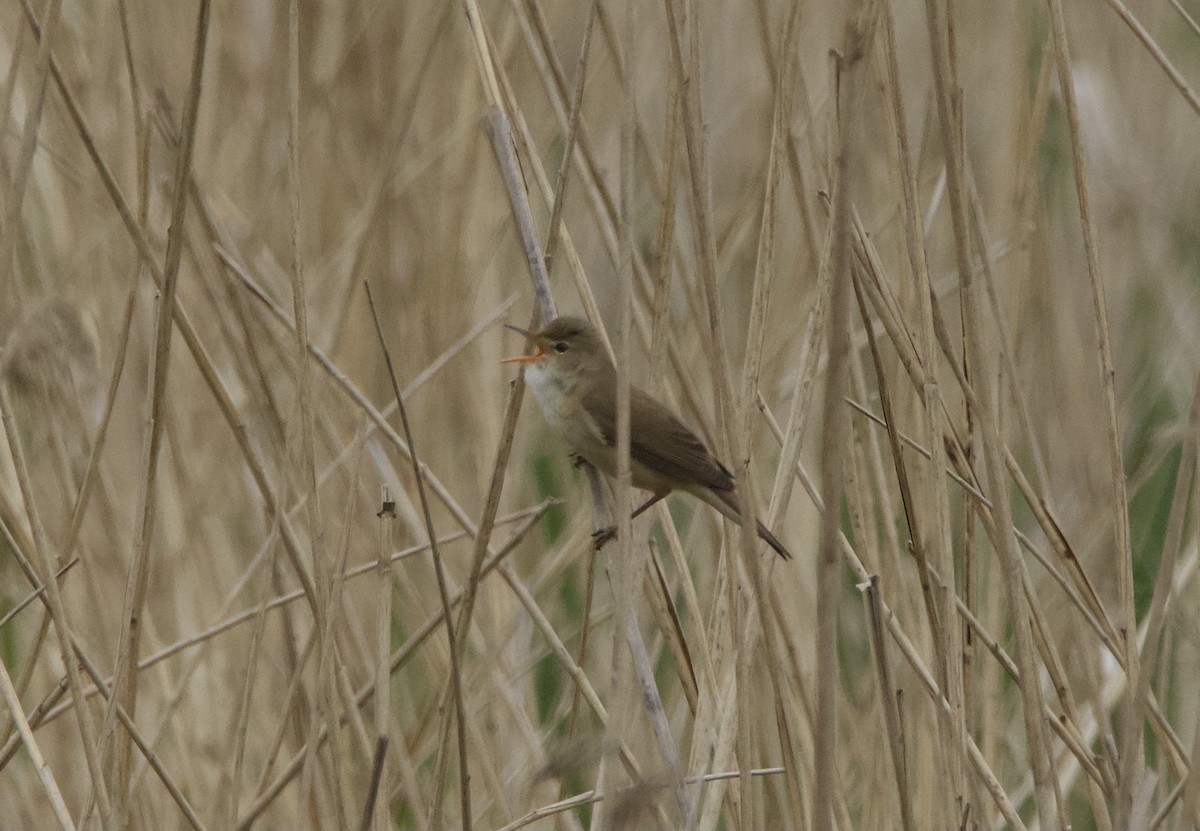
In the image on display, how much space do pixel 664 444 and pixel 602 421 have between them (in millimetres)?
139

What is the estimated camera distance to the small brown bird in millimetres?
2510

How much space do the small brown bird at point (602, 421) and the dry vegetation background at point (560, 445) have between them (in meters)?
0.08

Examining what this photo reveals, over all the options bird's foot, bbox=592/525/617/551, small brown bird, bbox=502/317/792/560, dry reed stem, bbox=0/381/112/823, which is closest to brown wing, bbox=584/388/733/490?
small brown bird, bbox=502/317/792/560

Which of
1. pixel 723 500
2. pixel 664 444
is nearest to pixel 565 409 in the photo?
pixel 664 444

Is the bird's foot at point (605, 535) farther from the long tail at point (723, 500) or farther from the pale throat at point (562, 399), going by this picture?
the pale throat at point (562, 399)

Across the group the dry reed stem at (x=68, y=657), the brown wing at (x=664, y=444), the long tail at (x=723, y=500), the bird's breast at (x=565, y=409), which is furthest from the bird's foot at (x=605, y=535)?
the dry reed stem at (x=68, y=657)

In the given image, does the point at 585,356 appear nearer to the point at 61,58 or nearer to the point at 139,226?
the point at 139,226

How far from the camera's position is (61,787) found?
9.24 feet

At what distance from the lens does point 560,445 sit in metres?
3.75

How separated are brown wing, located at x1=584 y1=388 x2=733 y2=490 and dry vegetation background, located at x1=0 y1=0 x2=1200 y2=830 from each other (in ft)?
0.20

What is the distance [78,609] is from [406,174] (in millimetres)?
1241

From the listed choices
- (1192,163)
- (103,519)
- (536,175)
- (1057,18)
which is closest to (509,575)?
(536,175)

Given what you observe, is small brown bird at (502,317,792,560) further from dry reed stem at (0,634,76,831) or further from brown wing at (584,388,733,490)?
dry reed stem at (0,634,76,831)

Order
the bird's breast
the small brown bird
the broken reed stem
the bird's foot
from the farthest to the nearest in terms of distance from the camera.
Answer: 1. the bird's breast
2. the small brown bird
3. the bird's foot
4. the broken reed stem
